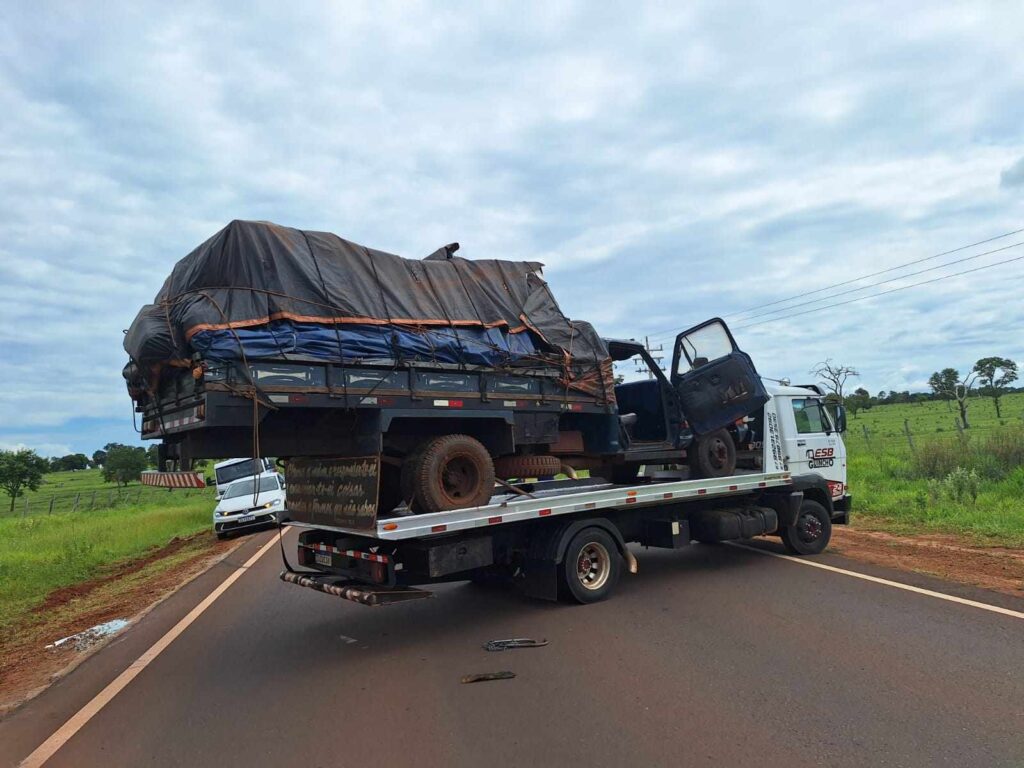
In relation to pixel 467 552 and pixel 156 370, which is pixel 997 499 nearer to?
pixel 467 552

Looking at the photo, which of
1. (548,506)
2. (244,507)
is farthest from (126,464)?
(548,506)

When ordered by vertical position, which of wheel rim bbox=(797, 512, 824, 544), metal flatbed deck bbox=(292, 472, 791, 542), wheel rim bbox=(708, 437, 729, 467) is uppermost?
wheel rim bbox=(708, 437, 729, 467)

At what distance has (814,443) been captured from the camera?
10531 millimetres

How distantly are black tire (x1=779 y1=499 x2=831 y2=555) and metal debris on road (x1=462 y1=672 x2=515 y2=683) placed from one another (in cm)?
598

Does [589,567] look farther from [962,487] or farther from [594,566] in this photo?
[962,487]

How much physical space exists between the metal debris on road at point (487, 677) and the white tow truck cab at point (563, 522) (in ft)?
4.12

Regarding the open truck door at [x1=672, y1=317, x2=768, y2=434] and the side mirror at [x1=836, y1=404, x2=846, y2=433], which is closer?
the open truck door at [x1=672, y1=317, x2=768, y2=434]

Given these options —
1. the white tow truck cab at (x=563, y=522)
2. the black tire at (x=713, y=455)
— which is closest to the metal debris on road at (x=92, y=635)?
the white tow truck cab at (x=563, y=522)

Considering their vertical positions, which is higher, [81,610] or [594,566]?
[594,566]

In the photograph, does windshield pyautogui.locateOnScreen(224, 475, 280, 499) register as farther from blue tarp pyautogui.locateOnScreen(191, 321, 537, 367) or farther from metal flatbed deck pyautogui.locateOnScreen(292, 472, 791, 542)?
blue tarp pyautogui.locateOnScreen(191, 321, 537, 367)

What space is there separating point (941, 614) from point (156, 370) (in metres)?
7.46

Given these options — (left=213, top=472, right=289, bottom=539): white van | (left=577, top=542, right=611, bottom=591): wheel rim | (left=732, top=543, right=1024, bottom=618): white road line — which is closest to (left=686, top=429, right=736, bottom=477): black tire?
(left=732, top=543, right=1024, bottom=618): white road line

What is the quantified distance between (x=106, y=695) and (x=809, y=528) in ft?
28.5

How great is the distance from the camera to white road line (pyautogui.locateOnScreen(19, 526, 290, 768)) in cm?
439
